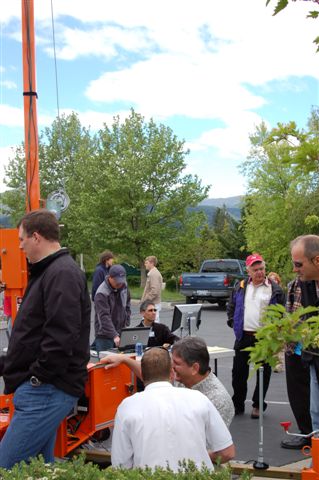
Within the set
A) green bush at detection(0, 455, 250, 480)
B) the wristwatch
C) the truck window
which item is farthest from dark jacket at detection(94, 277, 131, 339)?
the truck window

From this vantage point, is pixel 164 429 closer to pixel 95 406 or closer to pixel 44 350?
pixel 44 350

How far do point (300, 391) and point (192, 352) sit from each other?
106 inches

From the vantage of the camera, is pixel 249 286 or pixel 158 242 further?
pixel 158 242

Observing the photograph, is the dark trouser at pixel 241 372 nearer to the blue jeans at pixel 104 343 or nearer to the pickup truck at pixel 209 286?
the blue jeans at pixel 104 343

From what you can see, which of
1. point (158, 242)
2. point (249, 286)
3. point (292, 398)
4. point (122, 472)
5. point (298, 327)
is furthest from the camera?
point (158, 242)

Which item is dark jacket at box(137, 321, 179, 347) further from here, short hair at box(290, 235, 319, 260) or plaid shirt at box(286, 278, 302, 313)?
short hair at box(290, 235, 319, 260)

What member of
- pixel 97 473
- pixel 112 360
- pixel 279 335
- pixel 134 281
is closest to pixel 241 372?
pixel 112 360

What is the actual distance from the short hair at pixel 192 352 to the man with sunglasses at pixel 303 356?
0.59 meters

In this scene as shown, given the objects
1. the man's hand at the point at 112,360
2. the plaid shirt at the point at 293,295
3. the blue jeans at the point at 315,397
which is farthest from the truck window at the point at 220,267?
the blue jeans at the point at 315,397

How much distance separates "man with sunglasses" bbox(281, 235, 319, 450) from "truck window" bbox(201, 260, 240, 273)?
1790 centimetres

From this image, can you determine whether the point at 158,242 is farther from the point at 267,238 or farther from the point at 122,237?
the point at 267,238

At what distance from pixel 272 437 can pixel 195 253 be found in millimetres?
31226

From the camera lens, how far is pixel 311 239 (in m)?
3.49

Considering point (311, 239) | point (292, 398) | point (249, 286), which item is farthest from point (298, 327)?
point (249, 286)
